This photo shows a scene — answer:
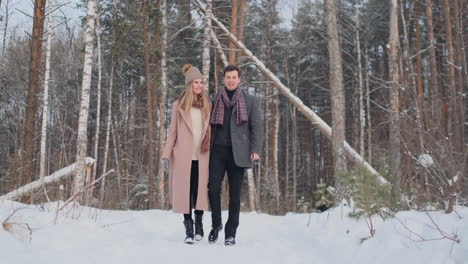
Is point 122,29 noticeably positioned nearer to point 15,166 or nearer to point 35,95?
point 35,95

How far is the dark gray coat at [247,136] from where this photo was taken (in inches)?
152

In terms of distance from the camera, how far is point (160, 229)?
16.7 feet

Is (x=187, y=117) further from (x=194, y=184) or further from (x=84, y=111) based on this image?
(x=84, y=111)

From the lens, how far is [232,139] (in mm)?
3895

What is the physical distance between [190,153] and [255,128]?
696mm

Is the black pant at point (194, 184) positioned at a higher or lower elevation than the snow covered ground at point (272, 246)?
higher

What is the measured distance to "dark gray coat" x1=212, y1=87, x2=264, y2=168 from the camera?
3.87 metres

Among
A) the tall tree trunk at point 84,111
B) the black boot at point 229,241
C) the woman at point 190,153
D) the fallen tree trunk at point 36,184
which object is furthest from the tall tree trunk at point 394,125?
the tall tree trunk at point 84,111

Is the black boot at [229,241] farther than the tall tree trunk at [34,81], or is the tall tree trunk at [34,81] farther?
the tall tree trunk at [34,81]

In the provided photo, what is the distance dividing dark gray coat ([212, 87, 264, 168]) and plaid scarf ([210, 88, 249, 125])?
0.05m

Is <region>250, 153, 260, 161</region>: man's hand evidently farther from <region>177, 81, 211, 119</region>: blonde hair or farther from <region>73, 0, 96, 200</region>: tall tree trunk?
<region>73, 0, 96, 200</region>: tall tree trunk

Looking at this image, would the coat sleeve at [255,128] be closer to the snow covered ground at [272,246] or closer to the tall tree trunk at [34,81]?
the snow covered ground at [272,246]

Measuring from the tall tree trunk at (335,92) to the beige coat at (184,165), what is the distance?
172 inches

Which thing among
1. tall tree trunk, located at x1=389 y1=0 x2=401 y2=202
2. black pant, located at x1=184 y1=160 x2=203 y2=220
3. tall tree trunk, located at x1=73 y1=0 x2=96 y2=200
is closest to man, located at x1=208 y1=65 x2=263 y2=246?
black pant, located at x1=184 y1=160 x2=203 y2=220
